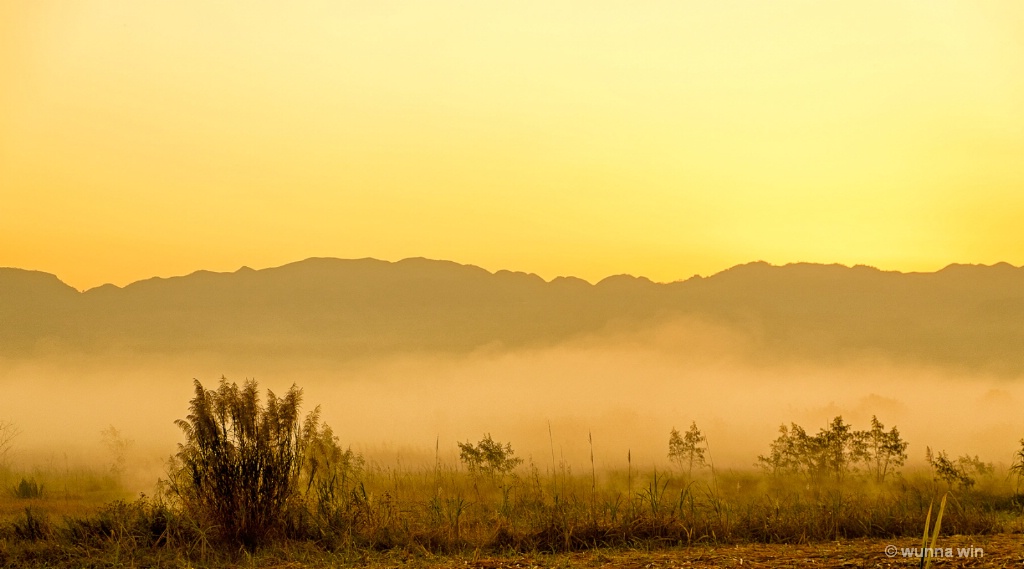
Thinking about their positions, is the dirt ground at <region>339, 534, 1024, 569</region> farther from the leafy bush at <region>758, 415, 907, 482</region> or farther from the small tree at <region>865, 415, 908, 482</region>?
the small tree at <region>865, 415, 908, 482</region>

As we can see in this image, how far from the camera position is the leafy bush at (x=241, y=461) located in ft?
38.7

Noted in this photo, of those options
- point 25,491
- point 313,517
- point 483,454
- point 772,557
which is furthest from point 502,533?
point 25,491

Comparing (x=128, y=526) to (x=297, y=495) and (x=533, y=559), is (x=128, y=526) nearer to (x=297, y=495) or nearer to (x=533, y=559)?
(x=297, y=495)

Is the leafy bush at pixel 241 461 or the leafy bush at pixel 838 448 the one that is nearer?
the leafy bush at pixel 241 461

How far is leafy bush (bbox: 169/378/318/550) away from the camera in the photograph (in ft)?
38.7

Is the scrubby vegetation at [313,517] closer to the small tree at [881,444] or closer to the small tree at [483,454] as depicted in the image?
the small tree at [483,454]

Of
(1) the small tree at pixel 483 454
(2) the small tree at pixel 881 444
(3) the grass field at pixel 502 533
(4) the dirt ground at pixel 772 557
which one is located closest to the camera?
(4) the dirt ground at pixel 772 557

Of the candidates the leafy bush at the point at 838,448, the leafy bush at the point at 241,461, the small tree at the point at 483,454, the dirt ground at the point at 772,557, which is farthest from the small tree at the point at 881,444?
the leafy bush at the point at 241,461

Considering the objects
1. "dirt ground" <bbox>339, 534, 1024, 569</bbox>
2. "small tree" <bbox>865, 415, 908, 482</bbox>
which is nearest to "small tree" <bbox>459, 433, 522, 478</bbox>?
"small tree" <bbox>865, 415, 908, 482</bbox>

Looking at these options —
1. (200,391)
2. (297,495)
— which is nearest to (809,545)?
(297,495)

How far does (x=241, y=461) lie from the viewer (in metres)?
12.1

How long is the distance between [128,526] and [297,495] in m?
2.08

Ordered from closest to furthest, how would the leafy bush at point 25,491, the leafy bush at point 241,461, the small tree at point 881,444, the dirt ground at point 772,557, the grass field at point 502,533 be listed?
the dirt ground at point 772,557, the grass field at point 502,533, the leafy bush at point 241,461, the leafy bush at point 25,491, the small tree at point 881,444

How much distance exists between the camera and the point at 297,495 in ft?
39.8
